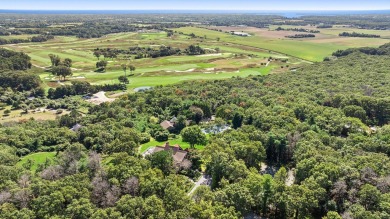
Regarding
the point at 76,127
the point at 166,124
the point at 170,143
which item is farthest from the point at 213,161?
the point at 76,127

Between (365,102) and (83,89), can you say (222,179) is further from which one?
(83,89)

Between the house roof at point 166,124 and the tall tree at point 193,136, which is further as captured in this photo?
the house roof at point 166,124

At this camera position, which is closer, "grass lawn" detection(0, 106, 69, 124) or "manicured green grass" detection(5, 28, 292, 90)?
"grass lawn" detection(0, 106, 69, 124)

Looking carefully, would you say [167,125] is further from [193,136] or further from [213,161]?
[213,161]

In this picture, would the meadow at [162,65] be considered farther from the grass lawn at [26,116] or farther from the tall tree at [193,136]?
the tall tree at [193,136]

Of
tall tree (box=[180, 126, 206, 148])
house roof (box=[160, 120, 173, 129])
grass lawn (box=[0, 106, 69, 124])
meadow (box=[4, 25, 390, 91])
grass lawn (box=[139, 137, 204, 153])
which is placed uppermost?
meadow (box=[4, 25, 390, 91])

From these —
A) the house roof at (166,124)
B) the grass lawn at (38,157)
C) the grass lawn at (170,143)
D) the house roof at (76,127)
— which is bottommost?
the grass lawn at (38,157)

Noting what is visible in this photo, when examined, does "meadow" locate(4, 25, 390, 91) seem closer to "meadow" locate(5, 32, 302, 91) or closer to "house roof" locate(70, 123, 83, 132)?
"meadow" locate(5, 32, 302, 91)

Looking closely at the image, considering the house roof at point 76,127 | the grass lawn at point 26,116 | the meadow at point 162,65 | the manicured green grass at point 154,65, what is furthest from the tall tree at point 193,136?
the manicured green grass at point 154,65

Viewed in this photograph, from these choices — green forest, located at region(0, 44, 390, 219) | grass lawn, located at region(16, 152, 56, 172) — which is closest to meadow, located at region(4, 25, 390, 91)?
green forest, located at region(0, 44, 390, 219)

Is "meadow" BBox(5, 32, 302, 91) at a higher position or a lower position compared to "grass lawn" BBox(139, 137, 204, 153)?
higher
